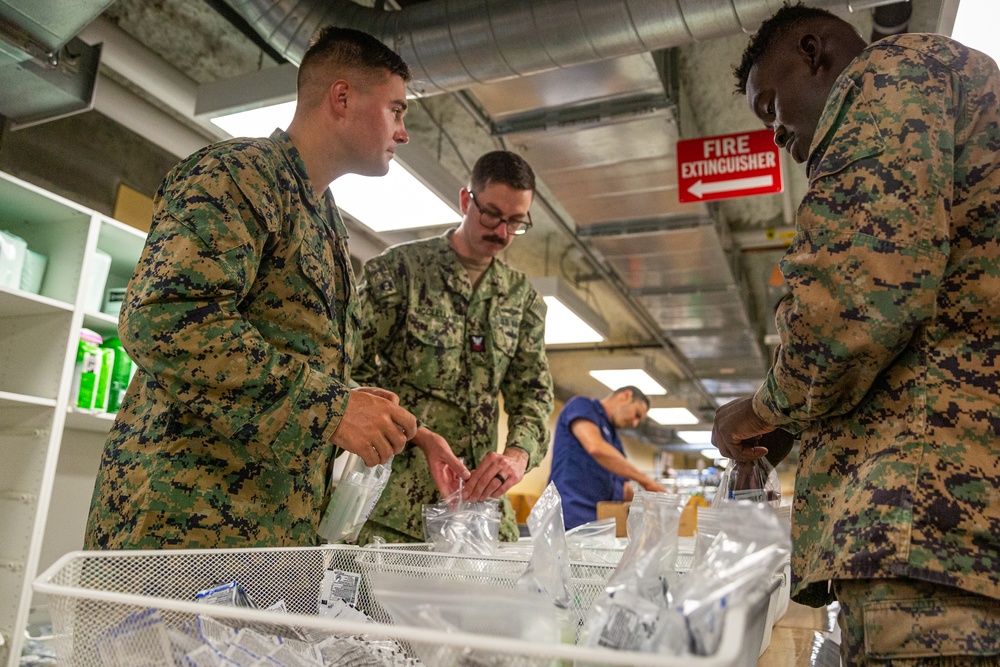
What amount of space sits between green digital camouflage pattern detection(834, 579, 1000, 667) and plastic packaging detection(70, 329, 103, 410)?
3.10 metres

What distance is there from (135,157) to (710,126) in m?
3.58

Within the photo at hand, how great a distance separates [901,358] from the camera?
0.77 meters

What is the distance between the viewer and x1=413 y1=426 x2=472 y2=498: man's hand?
140 cm

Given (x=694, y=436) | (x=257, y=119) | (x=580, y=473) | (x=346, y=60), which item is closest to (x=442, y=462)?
(x=346, y=60)

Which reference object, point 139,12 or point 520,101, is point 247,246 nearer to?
point 520,101

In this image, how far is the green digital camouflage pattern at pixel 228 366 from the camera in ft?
3.15

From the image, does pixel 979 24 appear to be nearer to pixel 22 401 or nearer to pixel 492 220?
pixel 492 220

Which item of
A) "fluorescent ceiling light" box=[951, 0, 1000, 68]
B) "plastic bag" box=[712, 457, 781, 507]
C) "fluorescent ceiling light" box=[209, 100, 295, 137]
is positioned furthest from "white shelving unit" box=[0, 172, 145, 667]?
"fluorescent ceiling light" box=[951, 0, 1000, 68]

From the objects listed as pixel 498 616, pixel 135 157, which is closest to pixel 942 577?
pixel 498 616

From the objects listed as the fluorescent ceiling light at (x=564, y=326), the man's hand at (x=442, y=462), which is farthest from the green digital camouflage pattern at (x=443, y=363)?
the fluorescent ceiling light at (x=564, y=326)

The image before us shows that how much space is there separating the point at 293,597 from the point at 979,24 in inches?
74.6

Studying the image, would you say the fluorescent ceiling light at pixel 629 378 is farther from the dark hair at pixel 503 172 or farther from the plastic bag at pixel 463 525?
the plastic bag at pixel 463 525

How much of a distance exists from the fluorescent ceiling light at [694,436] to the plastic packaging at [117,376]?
12.9m

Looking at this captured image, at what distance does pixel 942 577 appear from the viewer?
26.2 inches
